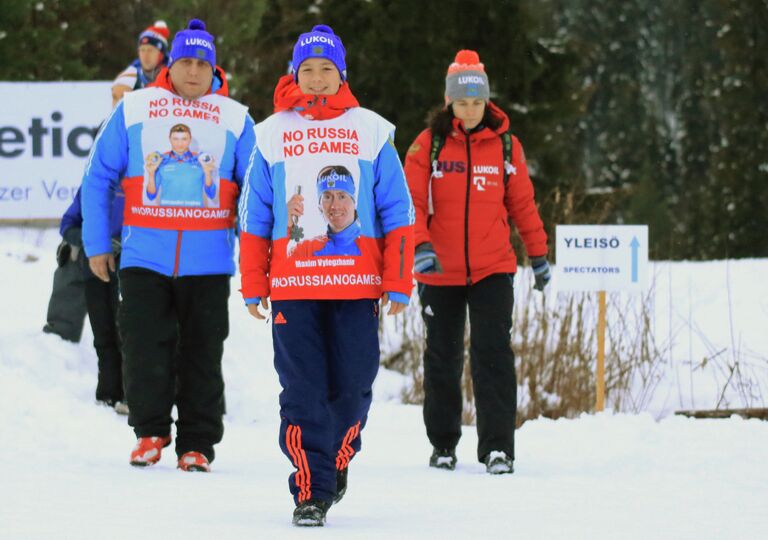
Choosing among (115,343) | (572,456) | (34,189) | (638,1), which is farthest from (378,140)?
(638,1)

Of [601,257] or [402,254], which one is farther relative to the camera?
[601,257]

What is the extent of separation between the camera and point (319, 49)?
539 cm

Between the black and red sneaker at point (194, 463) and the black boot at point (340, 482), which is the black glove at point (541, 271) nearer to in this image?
the black and red sneaker at point (194, 463)

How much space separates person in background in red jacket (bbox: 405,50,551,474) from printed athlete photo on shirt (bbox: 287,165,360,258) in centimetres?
163

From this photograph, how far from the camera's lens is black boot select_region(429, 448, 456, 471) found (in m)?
7.04

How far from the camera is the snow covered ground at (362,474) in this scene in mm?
4945

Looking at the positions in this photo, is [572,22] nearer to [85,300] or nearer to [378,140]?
[85,300]

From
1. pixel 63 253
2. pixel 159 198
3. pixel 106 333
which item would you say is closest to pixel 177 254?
pixel 159 198

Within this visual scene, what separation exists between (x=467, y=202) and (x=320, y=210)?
1859mm

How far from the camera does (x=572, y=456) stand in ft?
24.8

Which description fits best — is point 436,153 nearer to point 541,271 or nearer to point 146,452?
point 541,271

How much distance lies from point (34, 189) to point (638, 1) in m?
40.3

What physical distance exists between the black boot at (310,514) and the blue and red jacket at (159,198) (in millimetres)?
1861

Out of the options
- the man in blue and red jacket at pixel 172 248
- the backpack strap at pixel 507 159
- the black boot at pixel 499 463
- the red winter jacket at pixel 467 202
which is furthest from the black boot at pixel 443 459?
the backpack strap at pixel 507 159
